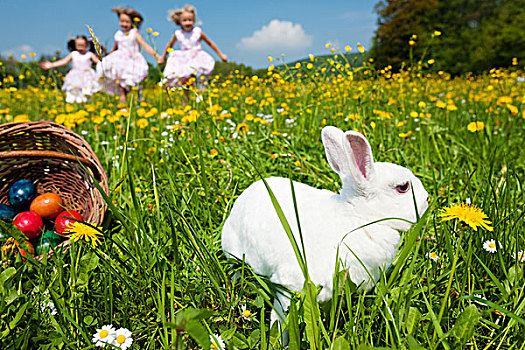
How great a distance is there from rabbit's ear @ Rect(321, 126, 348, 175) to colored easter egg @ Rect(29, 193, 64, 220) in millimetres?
1757

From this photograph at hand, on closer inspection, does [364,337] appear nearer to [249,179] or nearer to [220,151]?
[249,179]

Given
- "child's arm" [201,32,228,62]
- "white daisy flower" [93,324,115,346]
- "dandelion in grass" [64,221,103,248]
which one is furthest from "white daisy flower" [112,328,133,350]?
"child's arm" [201,32,228,62]

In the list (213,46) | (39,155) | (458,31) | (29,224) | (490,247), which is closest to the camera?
(490,247)

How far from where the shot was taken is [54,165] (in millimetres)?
2467

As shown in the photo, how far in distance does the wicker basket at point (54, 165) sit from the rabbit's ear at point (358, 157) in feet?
4.14

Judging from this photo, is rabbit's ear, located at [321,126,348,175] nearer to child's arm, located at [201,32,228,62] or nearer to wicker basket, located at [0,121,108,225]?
wicker basket, located at [0,121,108,225]

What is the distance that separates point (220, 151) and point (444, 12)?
1698 inches

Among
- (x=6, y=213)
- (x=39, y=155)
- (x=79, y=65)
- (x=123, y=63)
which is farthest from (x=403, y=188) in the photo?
(x=79, y=65)

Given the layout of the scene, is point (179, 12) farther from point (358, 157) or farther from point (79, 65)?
point (358, 157)

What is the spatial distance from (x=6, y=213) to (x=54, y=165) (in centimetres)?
47

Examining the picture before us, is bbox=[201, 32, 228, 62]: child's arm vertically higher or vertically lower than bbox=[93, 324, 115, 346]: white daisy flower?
higher

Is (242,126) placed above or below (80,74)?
below

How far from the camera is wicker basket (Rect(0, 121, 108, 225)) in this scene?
1807 millimetres

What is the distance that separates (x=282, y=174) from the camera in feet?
8.12
